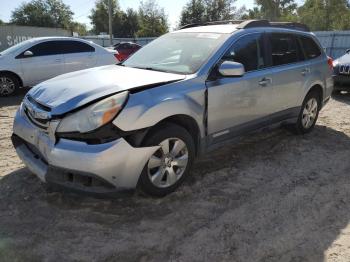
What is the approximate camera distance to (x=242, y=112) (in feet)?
15.4

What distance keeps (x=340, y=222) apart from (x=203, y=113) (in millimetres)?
1701

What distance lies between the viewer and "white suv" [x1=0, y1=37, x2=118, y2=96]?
9.74 metres

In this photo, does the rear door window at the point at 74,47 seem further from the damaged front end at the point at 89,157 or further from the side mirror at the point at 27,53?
the damaged front end at the point at 89,157

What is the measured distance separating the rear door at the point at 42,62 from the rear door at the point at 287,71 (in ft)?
21.9

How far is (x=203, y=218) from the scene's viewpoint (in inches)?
143

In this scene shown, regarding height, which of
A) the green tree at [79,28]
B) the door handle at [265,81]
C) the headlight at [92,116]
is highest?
the green tree at [79,28]

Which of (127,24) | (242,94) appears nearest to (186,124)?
(242,94)

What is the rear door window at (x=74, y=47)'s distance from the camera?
34.4 feet

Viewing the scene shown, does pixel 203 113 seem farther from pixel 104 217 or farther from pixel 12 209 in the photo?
pixel 12 209

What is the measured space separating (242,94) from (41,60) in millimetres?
7061

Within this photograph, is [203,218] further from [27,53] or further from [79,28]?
[79,28]

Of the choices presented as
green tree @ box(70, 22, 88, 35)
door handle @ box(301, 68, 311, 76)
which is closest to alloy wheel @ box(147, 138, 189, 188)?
door handle @ box(301, 68, 311, 76)

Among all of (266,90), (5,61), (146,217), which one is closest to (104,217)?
(146,217)

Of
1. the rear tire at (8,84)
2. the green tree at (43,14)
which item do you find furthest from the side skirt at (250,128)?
the green tree at (43,14)
